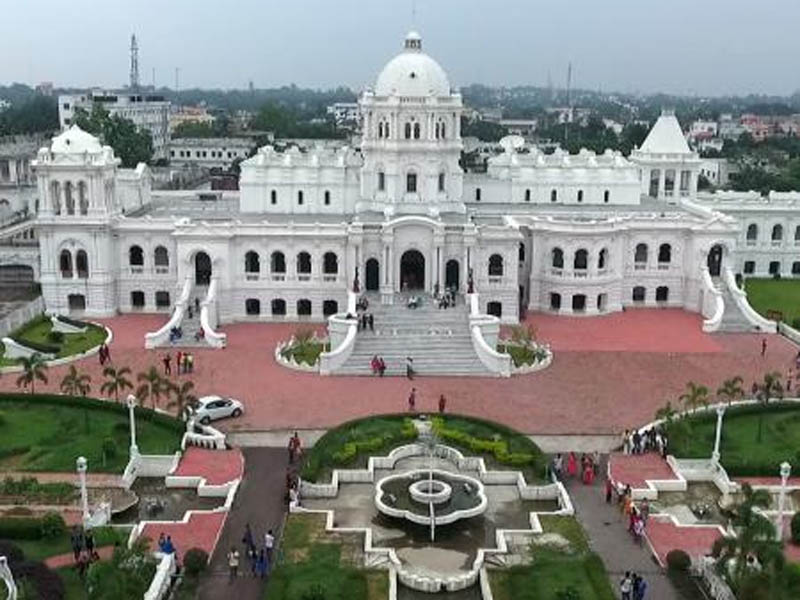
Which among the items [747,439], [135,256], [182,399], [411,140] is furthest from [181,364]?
[747,439]

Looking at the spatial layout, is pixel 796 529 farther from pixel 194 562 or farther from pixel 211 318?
pixel 211 318

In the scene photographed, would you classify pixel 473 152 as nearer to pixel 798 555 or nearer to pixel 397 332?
pixel 397 332

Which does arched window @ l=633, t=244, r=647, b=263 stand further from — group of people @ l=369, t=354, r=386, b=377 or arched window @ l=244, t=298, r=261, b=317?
arched window @ l=244, t=298, r=261, b=317

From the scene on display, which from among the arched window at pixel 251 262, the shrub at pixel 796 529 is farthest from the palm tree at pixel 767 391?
the arched window at pixel 251 262

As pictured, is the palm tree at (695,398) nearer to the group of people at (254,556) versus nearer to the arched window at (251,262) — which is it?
the group of people at (254,556)

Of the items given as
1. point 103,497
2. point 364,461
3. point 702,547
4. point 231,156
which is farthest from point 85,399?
point 231,156

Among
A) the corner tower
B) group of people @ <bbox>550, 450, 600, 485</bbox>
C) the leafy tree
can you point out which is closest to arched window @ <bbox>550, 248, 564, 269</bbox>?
the corner tower
